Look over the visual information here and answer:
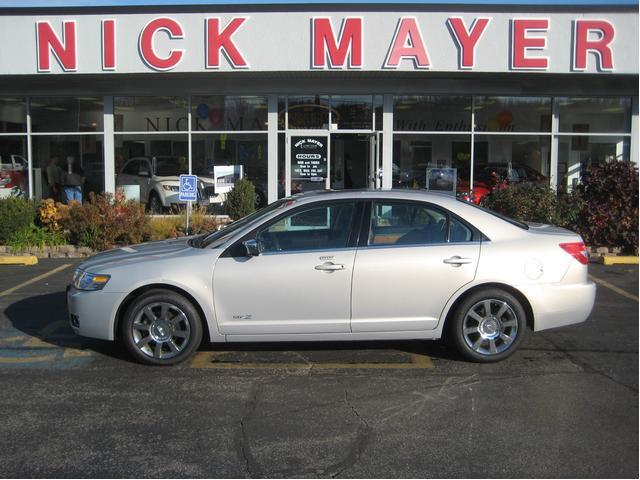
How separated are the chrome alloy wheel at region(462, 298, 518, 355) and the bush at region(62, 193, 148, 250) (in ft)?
27.2

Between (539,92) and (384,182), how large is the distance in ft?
13.7

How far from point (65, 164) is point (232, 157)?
426 cm

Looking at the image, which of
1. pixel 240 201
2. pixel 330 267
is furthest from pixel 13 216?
Result: pixel 330 267

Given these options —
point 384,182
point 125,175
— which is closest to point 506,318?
point 384,182

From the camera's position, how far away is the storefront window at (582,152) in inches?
614

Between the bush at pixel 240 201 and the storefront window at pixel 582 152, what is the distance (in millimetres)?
7322

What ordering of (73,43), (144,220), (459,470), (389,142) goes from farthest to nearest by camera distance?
1. (389,142)
2. (73,43)
3. (144,220)
4. (459,470)

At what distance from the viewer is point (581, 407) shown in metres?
4.88

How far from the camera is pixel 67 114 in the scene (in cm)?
1580

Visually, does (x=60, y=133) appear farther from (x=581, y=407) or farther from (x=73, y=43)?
(x=581, y=407)

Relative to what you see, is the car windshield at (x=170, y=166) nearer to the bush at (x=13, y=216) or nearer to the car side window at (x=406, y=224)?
the bush at (x=13, y=216)

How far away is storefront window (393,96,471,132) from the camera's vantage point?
598 inches

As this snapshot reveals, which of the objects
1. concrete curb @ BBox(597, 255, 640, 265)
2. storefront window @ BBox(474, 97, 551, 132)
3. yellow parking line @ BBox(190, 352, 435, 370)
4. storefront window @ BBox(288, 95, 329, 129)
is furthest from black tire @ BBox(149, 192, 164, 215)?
yellow parking line @ BBox(190, 352, 435, 370)

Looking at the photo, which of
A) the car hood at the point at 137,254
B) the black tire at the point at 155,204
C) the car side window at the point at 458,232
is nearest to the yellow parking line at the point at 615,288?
the car side window at the point at 458,232
